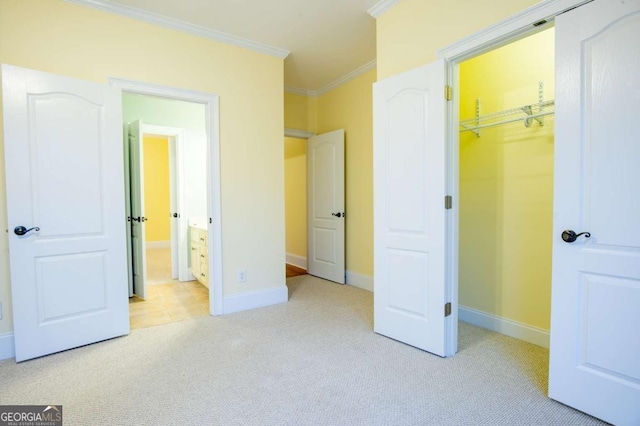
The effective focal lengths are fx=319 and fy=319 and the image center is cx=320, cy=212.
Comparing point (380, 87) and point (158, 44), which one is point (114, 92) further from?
point (380, 87)

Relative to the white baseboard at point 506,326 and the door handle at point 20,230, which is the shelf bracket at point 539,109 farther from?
the door handle at point 20,230

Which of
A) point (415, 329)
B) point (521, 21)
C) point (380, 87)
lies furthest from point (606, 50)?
point (415, 329)

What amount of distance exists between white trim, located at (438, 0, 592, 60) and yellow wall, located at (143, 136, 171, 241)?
743 centimetres

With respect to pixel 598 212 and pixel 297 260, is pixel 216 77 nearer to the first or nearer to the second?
pixel 598 212

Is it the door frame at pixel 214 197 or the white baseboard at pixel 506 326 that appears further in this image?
the door frame at pixel 214 197

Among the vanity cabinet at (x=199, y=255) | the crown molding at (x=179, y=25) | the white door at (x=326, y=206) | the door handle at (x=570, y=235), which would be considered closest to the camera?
the door handle at (x=570, y=235)

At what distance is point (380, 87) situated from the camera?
2.62 m

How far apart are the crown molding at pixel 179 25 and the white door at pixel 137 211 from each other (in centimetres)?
132

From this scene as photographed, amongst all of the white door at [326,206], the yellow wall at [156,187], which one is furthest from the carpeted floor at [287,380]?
the yellow wall at [156,187]

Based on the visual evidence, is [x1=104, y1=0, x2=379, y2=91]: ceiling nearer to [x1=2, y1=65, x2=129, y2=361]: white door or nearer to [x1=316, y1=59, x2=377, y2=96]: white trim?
[x1=316, y1=59, x2=377, y2=96]: white trim

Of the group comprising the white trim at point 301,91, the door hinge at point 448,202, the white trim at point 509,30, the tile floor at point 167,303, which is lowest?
the tile floor at point 167,303

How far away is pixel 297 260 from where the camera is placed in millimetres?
5828

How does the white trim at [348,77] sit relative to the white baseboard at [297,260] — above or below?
above

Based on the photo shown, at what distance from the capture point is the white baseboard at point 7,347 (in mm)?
2348
